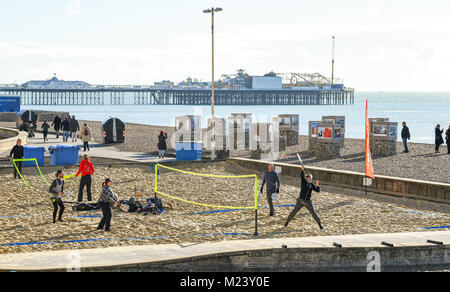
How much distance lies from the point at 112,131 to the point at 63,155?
13916mm

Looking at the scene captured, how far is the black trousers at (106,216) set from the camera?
48.9 feet

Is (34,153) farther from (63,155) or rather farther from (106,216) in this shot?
(106,216)

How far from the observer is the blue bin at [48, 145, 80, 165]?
25359 mm

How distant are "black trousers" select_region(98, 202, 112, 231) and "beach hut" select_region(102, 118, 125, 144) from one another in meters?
24.3

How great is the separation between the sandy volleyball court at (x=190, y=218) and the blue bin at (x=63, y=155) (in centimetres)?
240

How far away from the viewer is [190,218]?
1708 cm

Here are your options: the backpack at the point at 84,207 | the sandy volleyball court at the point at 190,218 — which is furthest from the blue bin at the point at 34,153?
the backpack at the point at 84,207

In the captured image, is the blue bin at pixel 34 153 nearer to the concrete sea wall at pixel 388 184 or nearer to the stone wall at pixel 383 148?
the concrete sea wall at pixel 388 184

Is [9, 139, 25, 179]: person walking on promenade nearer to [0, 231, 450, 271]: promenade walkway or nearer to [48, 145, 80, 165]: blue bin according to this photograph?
[48, 145, 80, 165]: blue bin

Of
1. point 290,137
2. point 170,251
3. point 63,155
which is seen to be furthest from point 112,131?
point 170,251

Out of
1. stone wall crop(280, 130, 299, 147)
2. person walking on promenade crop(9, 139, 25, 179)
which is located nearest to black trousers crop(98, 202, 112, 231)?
person walking on promenade crop(9, 139, 25, 179)
